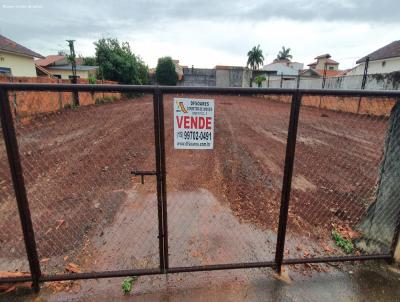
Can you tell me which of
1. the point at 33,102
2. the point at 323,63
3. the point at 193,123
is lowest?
the point at 33,102

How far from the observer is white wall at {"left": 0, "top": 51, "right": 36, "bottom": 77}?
720 inches

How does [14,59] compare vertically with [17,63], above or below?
above

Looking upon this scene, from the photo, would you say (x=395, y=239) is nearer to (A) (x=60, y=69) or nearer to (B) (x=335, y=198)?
(B) (x=335, y=198)

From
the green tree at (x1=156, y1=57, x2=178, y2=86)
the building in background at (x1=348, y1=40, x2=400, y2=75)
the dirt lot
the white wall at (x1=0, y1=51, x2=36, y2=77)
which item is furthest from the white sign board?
the green tree at (x1=156, y1=57, x2=178, y2=86)

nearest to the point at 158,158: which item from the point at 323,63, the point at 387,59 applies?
the point at 387,59

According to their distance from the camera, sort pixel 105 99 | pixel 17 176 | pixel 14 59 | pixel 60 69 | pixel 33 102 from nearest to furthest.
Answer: pixel 17 176, pixel 33 102, pixel 14 59, pixel 105 99, pixel 60 69

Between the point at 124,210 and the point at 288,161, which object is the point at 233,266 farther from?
the point at 124,210

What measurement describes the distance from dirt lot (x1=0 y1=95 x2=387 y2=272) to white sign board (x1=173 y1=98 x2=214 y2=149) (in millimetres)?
1440

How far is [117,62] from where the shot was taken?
26.4m

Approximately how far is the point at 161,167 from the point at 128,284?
1.20 meters

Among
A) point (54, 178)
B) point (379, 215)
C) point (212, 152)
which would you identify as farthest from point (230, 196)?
point (54, 178)

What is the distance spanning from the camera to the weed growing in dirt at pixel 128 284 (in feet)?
7.68

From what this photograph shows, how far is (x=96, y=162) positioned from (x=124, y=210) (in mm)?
2650

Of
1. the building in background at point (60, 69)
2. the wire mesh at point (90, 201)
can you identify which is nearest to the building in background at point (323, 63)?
the building in background at point (60, 69)
